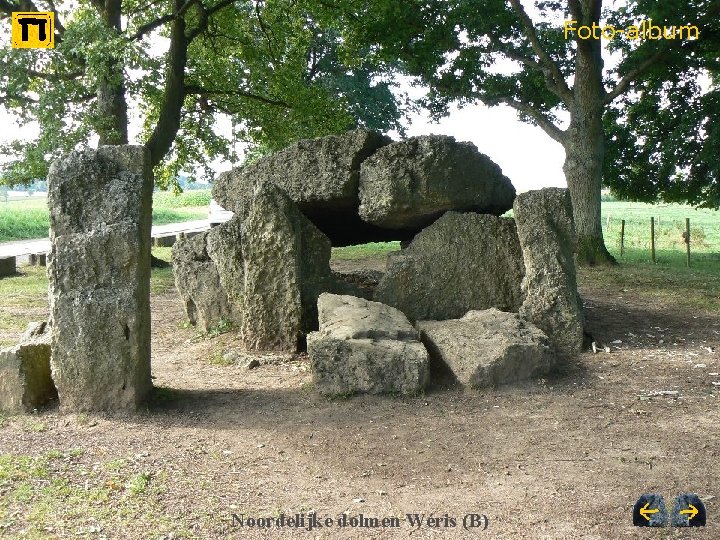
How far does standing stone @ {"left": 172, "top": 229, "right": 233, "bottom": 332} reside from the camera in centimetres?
952

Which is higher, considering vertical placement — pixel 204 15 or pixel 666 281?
pixel 204 15

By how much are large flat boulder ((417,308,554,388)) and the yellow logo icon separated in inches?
458

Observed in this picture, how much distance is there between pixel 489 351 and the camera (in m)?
6.92

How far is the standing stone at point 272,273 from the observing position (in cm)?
831

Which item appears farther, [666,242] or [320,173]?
[666,242]

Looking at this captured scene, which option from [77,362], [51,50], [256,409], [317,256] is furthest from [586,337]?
[51,50]

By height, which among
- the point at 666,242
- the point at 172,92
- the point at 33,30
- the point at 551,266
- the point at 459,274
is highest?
the point at 33,30

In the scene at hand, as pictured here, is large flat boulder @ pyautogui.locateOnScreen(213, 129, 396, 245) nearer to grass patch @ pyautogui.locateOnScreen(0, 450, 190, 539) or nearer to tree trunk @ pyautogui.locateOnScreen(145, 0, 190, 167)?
grass patch @ pyautogui.locateOnScreen(0, 450, 190, 539)

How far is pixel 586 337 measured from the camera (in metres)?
8.39

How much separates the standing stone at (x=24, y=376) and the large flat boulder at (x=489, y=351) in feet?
11.9

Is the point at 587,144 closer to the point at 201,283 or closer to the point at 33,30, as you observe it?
the point at 201,283

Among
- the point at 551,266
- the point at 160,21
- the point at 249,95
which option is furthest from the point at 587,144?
the point at 160,21

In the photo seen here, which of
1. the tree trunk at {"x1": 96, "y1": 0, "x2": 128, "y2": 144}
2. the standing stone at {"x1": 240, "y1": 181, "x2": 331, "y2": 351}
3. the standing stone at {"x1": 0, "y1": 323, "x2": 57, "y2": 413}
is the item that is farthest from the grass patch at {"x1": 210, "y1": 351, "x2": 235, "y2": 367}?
the tree trunk at {"x1": 96, "y1": 0, "x2": 128, "y2": 144}

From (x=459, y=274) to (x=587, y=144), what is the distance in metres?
7.59
